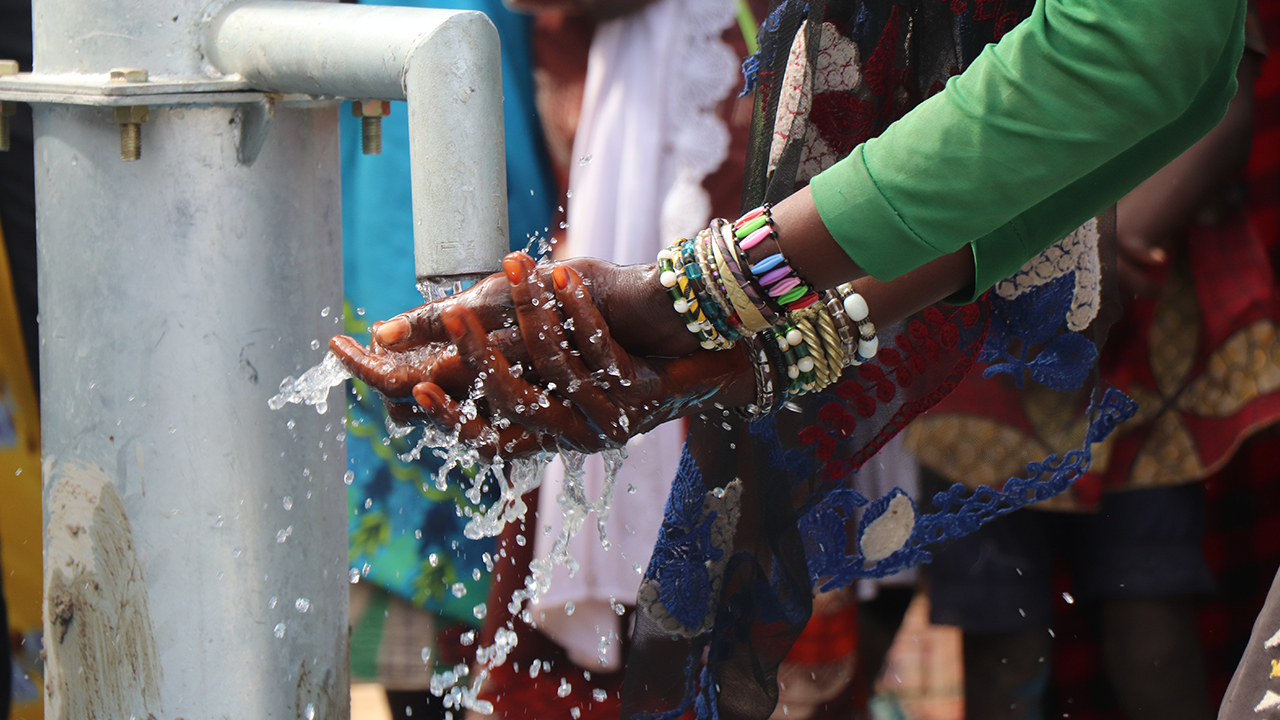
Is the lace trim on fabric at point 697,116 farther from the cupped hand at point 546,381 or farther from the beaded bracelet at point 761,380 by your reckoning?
the cupped hand at point 546,381

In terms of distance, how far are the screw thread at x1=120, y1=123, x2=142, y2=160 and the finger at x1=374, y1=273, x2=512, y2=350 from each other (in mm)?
199

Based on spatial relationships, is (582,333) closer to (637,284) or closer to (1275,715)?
(637,284)

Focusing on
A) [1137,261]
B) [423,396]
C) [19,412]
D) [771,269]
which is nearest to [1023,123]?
[771,269]

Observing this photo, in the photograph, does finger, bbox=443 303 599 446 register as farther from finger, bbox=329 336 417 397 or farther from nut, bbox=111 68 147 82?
nut, bbox=111 68 147 82

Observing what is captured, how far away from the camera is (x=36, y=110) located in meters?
0.80

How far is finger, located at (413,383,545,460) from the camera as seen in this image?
729 mm

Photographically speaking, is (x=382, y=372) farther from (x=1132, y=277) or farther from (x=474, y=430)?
(x=1132, y=277)

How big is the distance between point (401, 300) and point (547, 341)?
3.55ft

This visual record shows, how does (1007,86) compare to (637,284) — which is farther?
(637,284)

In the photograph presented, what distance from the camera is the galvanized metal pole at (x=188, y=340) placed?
2.49 feet

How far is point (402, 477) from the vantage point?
1.88 m

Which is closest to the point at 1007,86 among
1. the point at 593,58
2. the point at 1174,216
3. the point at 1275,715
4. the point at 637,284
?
the point at 637,284

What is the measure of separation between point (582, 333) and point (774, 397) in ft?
0.68

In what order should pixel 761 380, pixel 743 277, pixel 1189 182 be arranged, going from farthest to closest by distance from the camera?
pixel 1189 182 < pixel 761 380 < pixel 743 277
